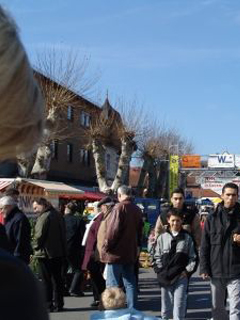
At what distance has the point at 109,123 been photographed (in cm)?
3525

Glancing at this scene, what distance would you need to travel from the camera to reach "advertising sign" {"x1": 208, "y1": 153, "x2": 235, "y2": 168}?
149 ft

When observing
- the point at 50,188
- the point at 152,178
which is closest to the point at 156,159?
the point at 152,178

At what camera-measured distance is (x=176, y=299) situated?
7664 mm

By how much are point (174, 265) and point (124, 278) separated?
1.45 m

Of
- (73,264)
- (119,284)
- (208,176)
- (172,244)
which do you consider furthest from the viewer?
(208,176)

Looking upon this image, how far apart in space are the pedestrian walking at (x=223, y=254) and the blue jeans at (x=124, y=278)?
66.3 inches

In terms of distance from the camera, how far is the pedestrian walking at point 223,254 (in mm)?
7379

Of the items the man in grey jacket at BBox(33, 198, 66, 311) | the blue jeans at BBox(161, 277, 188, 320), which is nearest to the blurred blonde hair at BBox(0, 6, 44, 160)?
the blue jeans at BBox(161, 277, 188, 320)

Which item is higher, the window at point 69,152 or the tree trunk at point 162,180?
the window at point 69,152

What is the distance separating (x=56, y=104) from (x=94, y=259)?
15167 mm

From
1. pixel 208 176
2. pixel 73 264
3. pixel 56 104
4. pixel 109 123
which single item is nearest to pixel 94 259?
pixel 73 264

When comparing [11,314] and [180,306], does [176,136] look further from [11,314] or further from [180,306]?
[11,314]

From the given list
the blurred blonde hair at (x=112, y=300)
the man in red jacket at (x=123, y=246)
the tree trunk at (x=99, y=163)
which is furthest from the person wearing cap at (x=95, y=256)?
the tree trunk at (x=99, y=163)

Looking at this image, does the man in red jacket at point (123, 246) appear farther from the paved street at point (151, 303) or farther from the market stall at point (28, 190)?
the market stall at point (28, 190)
